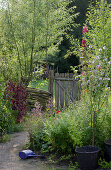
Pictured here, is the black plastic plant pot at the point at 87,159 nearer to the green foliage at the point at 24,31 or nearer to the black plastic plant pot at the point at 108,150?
the black plastic plant pot at the point at 108,150

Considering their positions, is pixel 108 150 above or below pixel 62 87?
below

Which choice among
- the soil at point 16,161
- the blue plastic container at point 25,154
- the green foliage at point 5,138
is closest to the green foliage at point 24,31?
the green foliage at point 5,138

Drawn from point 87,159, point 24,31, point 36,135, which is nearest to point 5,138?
point 36,135

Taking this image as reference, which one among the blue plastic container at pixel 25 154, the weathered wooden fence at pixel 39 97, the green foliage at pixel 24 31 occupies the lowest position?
the blue plastic container at pixel 25 154

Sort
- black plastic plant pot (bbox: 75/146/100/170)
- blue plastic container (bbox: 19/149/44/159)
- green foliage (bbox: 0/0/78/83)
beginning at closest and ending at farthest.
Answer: black plastic plant pot (bbox: 75/146/100/170) < blue plastic container (bbox: 19/149/44/159) < green foliage (bbox: 0/0/78/83)

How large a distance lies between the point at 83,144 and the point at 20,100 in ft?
12.3

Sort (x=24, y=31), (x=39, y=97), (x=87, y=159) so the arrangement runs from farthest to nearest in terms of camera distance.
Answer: (x=39, y=97) → (x=24, y=31) → (x=87, y=159)

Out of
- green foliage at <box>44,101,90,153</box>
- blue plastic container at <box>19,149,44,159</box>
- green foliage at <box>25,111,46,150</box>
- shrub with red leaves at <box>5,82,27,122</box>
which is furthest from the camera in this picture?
shrub with red leaves at <box>5,82,27,122</box>

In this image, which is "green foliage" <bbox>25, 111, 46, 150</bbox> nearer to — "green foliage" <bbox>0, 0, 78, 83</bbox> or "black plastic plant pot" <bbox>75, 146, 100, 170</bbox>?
"black plastic plant pot" <bbox>75, 146, 100, 170</bbox>

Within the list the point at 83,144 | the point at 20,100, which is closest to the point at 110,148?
the point at 83,144

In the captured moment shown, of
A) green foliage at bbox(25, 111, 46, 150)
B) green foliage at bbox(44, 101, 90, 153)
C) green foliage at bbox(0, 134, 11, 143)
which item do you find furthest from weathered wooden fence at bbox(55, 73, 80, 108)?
green foliage at bbox(44, 101, 90, 153)

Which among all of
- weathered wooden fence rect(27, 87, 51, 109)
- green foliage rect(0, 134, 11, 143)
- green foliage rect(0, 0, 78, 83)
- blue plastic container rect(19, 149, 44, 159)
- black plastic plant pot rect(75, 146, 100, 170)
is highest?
green foliage rect(0, 0, 78, 83)

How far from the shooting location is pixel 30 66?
9789 mm

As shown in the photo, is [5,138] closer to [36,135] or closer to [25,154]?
[36,135]
